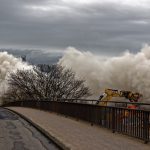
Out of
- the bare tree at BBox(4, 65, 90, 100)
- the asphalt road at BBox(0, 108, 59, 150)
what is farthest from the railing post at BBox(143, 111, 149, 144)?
the bare tree at BBox(4, 65, 90, 100)

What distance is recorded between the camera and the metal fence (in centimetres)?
1488

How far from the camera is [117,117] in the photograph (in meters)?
17.6

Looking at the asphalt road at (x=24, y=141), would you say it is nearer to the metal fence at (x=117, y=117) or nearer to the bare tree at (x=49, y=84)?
the metal fence at (x=117, y=117)

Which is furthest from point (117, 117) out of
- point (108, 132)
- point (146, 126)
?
point (146, 126)

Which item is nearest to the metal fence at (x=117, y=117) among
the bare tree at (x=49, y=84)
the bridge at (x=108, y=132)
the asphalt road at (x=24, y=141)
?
the bridge at (x=108, y=132)

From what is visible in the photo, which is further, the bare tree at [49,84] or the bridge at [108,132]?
the bare tree at [49,84]

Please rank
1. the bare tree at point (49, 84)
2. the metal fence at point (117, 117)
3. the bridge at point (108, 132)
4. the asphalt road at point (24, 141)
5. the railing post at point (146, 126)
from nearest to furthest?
the bridge at point (108, 132) → the asphalt road at point (24, 141) → the railing post at point (146, 126) → the metal fence at point (117, 117) → the bare tree at point (49, 84)

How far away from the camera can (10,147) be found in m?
14.1

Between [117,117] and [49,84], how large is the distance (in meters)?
69.3

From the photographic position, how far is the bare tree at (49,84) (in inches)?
3376

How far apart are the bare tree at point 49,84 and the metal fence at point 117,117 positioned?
57590 mm

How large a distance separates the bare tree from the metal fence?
5759 cm

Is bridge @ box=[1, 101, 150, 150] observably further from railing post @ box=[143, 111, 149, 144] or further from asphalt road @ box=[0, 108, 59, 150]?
asphalt road @ box=[0, 108, 59, 150]

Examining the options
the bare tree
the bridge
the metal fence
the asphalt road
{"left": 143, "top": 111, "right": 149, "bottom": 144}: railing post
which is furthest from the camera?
the bare tree
